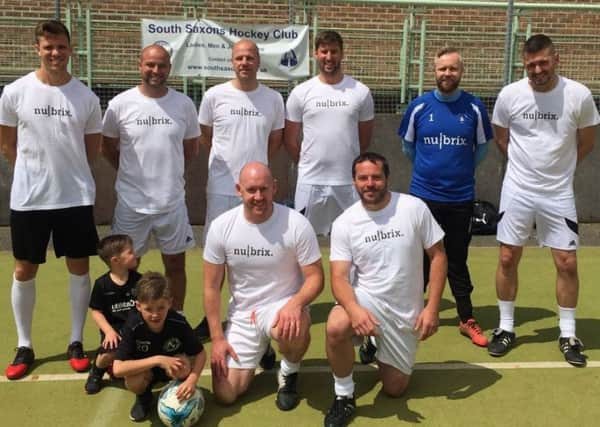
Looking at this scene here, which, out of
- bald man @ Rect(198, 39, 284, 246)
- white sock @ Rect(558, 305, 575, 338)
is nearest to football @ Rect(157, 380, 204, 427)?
bald man @ Rect(198, 39, 284, 246)

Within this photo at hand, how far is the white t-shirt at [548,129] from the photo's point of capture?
4.38 metres

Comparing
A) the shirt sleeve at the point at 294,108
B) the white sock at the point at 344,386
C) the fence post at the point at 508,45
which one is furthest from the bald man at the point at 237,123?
the fence post at the point at 508,45

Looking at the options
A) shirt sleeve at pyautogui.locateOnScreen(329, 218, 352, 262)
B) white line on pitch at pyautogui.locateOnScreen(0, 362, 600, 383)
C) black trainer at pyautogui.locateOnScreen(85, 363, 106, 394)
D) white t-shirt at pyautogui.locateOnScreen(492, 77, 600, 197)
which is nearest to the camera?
shirt sleeve at pyautogui.locateOnScreen(329, 218, 352, 262)

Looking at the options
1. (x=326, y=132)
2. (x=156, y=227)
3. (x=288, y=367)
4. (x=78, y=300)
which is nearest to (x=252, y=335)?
(x=288, y=367)

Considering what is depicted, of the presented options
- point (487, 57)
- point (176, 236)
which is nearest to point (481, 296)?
point (176, 236)

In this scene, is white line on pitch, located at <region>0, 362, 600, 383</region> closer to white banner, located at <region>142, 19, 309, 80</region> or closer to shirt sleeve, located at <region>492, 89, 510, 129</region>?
shirt sleeve, located at <region>492, 89, 510, 129</region>

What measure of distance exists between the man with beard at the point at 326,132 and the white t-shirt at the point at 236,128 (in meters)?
0.28

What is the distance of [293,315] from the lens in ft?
12.2

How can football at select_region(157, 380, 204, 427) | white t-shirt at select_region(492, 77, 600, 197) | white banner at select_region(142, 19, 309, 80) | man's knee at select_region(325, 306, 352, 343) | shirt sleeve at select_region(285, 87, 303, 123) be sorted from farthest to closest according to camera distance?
white banner at select_region(142, 19, 309, 80) → shirt sleeve at select_region(285, 87, 303, 123) → white t-shirt at select_region(492, 77, 600, 197) → man's knee at select_region(325, 306, 352, 343) → football at select_region(157, 380, 204, 427)

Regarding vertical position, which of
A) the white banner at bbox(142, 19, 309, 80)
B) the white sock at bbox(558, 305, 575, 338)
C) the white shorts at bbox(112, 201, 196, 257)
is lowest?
the white sock at bbox(558, 305, 575, 338)

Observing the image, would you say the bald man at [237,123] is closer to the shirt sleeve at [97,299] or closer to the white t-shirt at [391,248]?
the shirt sleeve at [97,299]

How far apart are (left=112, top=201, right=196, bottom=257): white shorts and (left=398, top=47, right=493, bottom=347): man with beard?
69.1 inches

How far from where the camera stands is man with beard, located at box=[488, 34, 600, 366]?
14.3ft

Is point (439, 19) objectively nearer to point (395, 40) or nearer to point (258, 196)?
point (395, 40)
